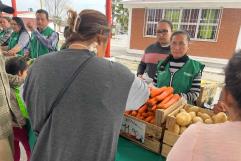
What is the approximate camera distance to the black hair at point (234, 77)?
0.75 meters

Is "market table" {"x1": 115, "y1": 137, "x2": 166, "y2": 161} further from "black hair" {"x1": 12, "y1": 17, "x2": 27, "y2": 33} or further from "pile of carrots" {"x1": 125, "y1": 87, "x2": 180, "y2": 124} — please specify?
"black hair" {"x1": 12, "y1": 17, "x2": 27, "y2": 33}

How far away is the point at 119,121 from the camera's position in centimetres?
120

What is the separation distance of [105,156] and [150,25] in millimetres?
13281

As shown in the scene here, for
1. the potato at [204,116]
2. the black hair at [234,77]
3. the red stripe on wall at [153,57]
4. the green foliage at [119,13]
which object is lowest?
the potato at [204,116]

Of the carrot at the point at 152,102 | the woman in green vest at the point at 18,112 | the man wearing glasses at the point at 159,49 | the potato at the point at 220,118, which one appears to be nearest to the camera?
the potato at the point at 220,118

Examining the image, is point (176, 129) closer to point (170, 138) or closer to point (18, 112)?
point (170, 138)

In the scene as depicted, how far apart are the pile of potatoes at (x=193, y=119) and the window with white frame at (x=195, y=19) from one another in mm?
11312

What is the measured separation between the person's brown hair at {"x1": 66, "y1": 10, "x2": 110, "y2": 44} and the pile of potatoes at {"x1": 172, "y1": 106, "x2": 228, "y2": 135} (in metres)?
0.81

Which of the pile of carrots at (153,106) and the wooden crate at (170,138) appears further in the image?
the pile of carrots at (153,106)

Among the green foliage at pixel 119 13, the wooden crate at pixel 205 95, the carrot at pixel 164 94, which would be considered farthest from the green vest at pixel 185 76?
the green foliage at pixel 119 13

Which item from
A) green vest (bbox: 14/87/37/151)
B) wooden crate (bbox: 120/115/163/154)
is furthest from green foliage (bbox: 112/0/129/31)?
wooden crate (bbox: 120/115/163/154)

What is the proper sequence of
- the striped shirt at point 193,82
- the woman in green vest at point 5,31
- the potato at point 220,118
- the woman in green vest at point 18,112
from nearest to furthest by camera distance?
the potato at point 220,118 < the woman in green vest at point 18,112 < the striped shirt at point 193,82 < the woman in green vest at point 5,31

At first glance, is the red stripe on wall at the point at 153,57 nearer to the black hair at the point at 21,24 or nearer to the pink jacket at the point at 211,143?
Answer: the pink jacket at the point at 211,143

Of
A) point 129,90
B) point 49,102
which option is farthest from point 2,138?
point 129,90
